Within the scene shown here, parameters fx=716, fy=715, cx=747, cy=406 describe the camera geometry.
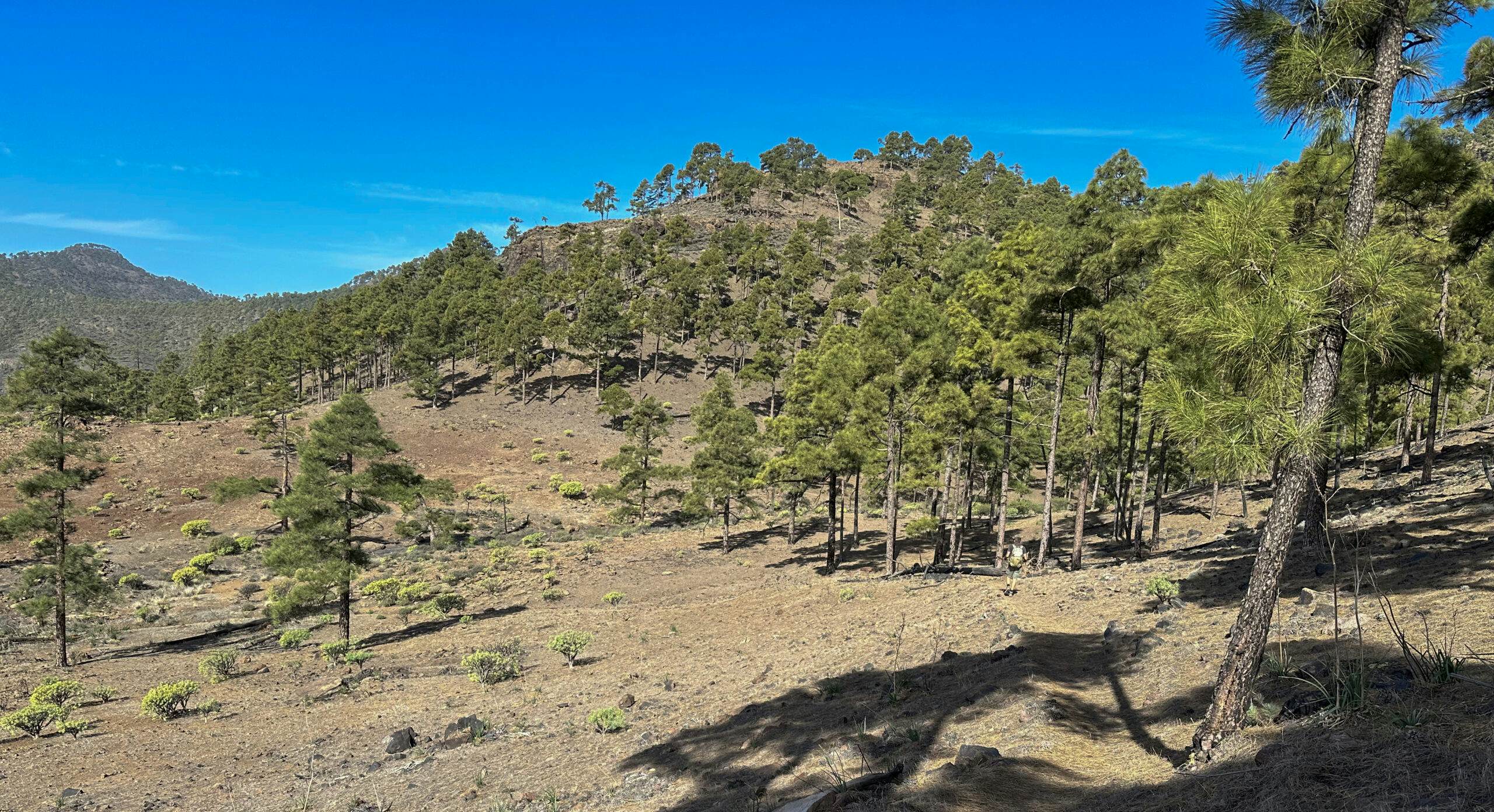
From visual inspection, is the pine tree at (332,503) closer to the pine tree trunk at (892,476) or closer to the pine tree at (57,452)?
the pine tree at (57,452)

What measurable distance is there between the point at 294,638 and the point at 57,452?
922 centimetres

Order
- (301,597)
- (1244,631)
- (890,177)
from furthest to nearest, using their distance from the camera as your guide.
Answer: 1. (890,177)
2. (301,597)
3. (1244,631)

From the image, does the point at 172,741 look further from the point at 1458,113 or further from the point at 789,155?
the point at 789,155

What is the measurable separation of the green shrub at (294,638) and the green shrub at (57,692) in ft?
21.9

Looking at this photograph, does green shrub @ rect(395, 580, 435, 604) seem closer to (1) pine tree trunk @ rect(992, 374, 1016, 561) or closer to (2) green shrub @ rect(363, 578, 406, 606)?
(2) green shrub @ rect(363, 578, 406, 606)

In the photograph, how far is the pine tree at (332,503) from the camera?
23.2m

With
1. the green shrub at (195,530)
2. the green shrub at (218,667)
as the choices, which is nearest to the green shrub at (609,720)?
the green shrub at (218,667)

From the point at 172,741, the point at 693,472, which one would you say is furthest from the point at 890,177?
the point at 172,741

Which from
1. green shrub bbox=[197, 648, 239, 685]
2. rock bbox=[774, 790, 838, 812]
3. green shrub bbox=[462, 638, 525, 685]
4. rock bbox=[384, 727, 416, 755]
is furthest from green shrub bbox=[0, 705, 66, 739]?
rock bbox=[774, 790, 838, 812]

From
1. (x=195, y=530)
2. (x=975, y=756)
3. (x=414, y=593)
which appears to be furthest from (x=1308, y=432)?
(x=195, y=530)

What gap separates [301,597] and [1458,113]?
1136 inches

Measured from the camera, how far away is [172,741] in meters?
15.0

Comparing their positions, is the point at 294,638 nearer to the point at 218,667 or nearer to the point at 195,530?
the point at 218,667

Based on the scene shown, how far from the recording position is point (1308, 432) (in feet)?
21.3
